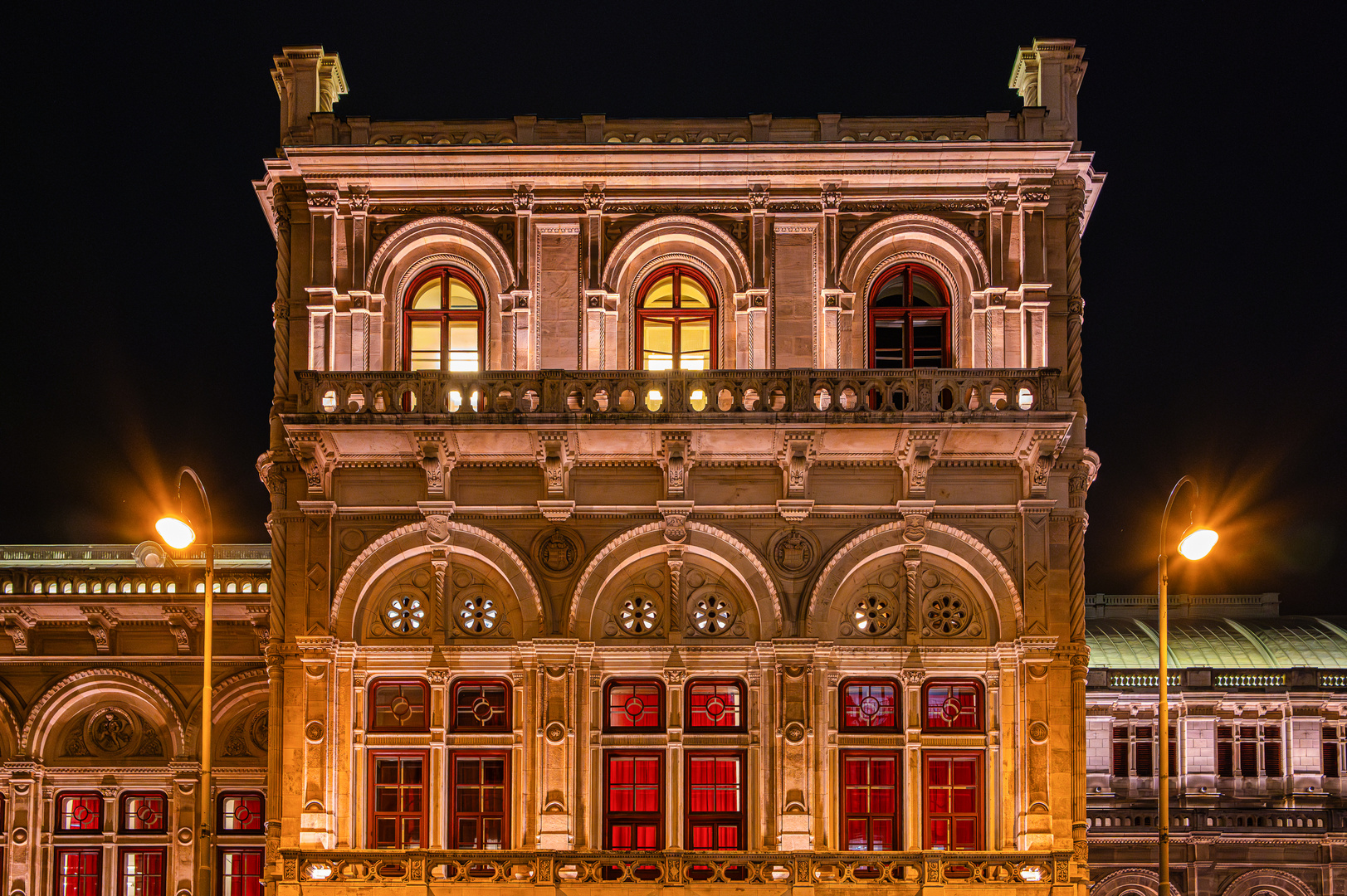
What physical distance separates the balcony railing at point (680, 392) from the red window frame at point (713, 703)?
480 cm

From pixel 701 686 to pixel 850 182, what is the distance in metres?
9.52

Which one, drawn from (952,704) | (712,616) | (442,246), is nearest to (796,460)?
(712,616)

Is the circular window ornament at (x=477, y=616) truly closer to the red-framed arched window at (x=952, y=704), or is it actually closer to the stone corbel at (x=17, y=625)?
the red-framed arched window at (x=952, y=704)

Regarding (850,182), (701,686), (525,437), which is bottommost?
(701,686)

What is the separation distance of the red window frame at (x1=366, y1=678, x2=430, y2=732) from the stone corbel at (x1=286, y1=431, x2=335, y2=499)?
3.54 m

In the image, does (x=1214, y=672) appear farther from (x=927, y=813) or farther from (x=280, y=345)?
(x=280, y=345)

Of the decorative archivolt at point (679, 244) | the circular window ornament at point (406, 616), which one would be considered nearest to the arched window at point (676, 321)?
the decorative archivolt at point (679, 244)

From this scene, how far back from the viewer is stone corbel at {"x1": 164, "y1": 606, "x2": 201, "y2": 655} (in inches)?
1096

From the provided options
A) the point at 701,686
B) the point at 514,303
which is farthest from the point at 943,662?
the point at 514,303

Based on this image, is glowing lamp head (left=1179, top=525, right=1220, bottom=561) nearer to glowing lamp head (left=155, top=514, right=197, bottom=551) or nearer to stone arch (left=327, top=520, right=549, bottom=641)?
stone arch (left=327, top=520, right=549, bottom=641)

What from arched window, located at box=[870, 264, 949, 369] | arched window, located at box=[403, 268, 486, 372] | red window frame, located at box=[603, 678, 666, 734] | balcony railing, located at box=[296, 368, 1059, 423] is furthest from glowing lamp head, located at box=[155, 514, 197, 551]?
arched window, located at box=[870, 264, 949, 369]

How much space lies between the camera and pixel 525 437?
22.4 meters

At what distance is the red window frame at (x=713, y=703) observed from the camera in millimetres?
22844

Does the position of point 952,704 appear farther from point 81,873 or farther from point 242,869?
point 81,873
